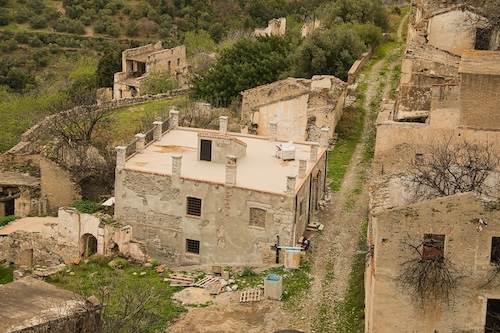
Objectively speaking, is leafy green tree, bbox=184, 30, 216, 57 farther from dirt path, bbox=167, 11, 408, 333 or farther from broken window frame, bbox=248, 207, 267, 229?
broken window frame, bbox=248, 207, 267, 229

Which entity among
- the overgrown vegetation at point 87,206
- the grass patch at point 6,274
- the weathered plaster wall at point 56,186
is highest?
the weathered plaster wall at point 56,186

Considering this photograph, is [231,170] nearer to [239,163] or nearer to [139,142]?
[239,163]

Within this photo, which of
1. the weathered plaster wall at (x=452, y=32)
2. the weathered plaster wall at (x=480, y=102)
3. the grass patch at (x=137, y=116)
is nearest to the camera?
the weathered plaster wall at (x=480, y=102)

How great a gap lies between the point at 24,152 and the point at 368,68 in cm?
2049

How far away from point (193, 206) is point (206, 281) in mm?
3262

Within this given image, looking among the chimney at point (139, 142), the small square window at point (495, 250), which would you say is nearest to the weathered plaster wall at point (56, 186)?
the chimney at point (139, 142)

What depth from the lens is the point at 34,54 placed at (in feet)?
306

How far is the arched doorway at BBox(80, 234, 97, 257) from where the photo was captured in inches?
1347

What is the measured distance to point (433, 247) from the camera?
914 inches

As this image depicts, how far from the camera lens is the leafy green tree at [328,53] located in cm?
5134

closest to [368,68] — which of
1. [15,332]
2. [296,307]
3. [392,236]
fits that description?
[296,307]

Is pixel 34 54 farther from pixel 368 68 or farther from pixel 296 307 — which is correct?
pixel 296 307

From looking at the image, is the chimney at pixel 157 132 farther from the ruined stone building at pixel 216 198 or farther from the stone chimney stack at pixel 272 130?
the stone chimney stack at pixel 272 130

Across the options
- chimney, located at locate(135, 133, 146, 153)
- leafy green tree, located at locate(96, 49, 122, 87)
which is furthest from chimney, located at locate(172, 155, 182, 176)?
leafy green tree, located at locate(96, 49, 122, 87)
